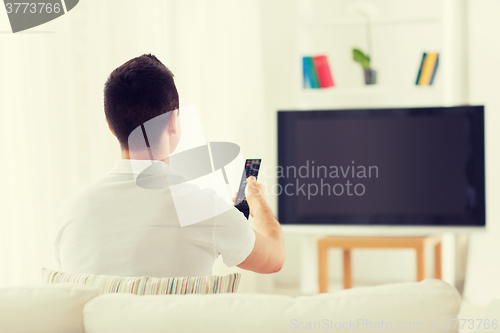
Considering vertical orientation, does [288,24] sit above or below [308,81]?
above

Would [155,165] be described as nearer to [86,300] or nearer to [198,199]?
[198,199]

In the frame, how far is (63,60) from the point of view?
1.91m

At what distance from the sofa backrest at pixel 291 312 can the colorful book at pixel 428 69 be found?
7.11ft

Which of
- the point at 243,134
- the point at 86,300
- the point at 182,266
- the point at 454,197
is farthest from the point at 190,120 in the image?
the point at 86,300

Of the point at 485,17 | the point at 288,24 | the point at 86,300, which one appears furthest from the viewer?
the point at 288,24

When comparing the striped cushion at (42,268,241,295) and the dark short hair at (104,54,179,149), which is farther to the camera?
the dark short hair at (104,54,179,149)

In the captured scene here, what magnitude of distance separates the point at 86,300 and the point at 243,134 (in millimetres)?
2037

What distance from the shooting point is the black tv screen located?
225 cm

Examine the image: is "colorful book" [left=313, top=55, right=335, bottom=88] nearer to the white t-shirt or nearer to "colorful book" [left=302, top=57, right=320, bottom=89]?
"colorful book" [left=302, top=57, right=320, bottom=89]

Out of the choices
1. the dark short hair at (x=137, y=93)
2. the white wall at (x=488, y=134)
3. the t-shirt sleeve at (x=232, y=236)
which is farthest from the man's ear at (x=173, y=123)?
the white wall at (x=488, y=134)

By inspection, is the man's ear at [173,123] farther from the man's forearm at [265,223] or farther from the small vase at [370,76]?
the small vase at [370,76]

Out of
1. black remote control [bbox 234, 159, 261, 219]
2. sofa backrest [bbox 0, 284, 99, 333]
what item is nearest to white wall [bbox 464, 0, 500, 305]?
black remote control [bbox 234, 159, 261, 219]

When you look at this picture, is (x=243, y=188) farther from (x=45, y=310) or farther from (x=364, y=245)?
(x=364, y=245)

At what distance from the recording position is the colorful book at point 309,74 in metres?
2.60
